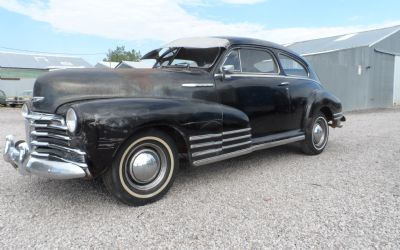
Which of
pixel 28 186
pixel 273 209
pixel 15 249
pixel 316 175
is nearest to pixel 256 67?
pixel 316 175

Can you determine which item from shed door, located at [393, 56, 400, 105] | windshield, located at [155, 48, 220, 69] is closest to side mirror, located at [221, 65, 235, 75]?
windshield, located at [155, 48, 220, 69]

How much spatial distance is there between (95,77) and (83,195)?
1.30 meters

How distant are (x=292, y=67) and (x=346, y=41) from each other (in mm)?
16430

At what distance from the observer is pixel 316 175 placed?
4.80 meters

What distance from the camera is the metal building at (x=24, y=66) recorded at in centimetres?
2877

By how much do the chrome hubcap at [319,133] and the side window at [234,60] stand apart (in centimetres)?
204

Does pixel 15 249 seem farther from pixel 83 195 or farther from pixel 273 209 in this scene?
pixel 273 209

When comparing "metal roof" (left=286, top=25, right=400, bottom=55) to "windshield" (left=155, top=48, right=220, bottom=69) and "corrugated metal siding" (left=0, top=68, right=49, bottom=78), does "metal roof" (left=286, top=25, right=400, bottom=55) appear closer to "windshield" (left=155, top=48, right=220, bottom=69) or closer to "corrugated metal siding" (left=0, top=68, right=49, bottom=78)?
"windshield" (left=155, top=48, right=220, bottom=69)

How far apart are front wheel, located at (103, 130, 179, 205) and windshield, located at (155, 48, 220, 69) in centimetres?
135

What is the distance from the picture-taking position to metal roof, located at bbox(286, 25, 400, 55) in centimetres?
1897

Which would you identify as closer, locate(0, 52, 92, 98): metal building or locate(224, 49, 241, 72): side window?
locate(224, 49, 241, 72): side window

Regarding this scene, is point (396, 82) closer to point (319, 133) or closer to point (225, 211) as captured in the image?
point (319, 133)

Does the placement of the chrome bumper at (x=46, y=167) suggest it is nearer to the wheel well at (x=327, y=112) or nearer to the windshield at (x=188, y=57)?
the windshield at (x=188, y=57)

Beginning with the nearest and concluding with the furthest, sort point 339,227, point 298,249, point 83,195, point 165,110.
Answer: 1. point 298,249
2. point 339,227
3. point 165,110
4. point 83,195
